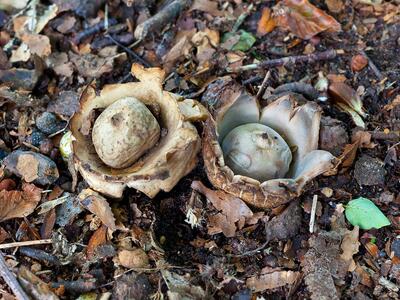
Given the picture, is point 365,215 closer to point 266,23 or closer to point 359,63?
point 359,63

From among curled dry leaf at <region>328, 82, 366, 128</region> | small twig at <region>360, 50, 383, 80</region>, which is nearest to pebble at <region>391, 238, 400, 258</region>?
curled dry leaf at <region>328, 82, 366, 128</region>

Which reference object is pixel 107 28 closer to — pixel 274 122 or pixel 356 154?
pixel 274 122

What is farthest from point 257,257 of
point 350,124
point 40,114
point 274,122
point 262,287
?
point 40,114

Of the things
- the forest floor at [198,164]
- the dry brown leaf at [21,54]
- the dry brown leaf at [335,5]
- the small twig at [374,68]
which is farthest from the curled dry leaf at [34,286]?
the dry brown leaf at [335,5]

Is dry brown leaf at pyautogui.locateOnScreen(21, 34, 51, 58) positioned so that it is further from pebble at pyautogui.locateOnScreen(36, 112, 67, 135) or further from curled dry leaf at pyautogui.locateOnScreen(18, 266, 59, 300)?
curled dry leaf at pyautogui.locateOnScreen(18, 266, 59, 300)

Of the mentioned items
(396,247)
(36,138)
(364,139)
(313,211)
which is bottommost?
(396,247)

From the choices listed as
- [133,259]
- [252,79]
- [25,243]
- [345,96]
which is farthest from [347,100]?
[25,243]
